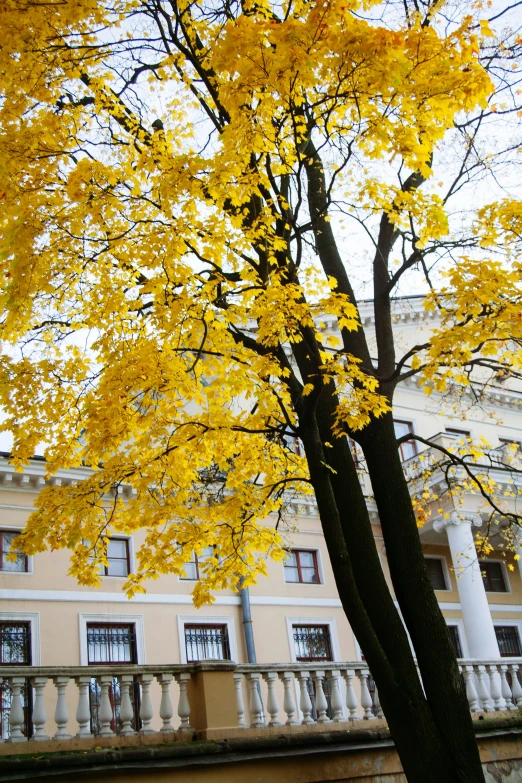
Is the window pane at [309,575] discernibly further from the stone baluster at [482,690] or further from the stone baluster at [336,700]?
the stone baluster at [336,700]

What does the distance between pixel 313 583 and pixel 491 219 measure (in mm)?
13607

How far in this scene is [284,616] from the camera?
753 inches

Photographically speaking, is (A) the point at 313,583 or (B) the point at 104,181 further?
(A) the point at 313,583

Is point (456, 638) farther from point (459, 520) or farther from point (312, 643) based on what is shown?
point (312, 643)

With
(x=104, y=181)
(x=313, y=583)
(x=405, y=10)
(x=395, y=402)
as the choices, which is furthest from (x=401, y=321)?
(x=104, y=181)

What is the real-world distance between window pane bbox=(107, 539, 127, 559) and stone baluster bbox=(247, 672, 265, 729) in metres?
7.79

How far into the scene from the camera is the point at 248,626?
18.2 meters

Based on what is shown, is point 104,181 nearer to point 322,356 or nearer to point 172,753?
point 322,356

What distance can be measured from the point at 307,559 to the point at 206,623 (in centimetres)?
367

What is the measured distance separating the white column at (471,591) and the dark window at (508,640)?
115 inches

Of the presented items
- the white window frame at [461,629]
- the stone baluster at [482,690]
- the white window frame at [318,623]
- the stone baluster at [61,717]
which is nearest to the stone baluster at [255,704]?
the stone baluster at [61,717]

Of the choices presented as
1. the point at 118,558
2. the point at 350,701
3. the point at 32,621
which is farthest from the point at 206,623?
the point at 350,701

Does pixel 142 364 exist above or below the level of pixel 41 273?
below

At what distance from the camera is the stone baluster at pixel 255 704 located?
9.73 metres
